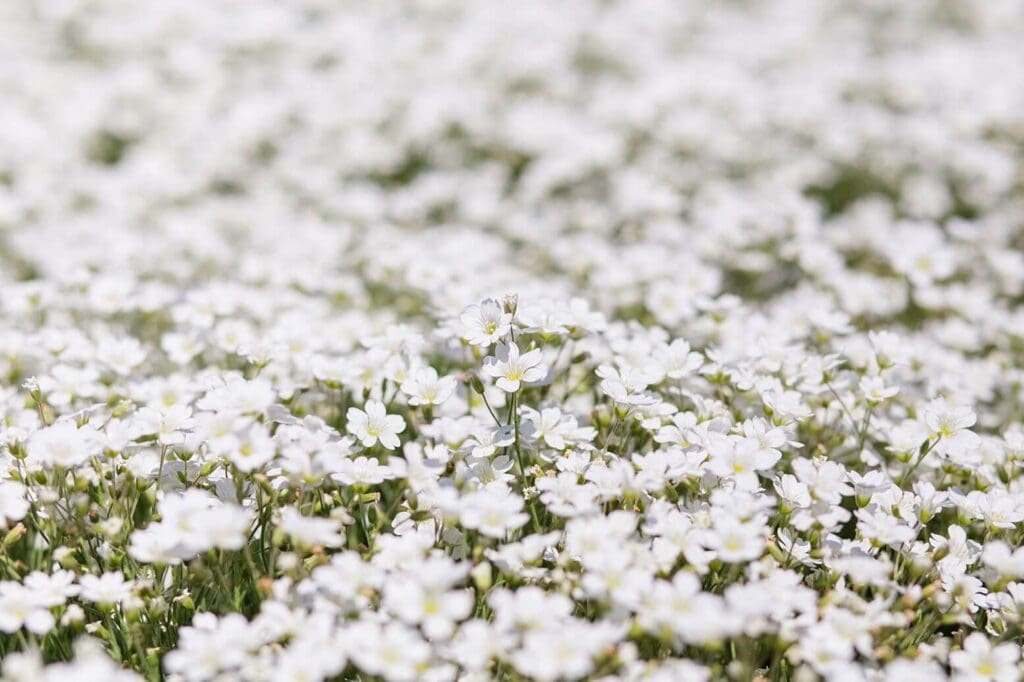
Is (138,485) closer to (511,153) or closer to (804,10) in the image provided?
(511,153)

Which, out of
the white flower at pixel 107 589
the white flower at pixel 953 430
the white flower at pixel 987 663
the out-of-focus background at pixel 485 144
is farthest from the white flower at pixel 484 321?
the white flower at pixel 987 663

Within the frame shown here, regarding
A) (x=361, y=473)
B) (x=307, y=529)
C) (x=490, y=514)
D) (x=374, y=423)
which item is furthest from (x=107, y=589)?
(x=490, y=514)

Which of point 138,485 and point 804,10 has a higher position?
point 138,485

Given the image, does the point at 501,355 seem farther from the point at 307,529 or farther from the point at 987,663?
the point at 987,663

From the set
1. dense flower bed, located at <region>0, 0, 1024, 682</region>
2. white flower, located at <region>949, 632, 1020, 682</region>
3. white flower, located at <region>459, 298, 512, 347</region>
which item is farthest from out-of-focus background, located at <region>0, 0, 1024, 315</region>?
white flower, located at <region>949, 632, 1020, 682</region>

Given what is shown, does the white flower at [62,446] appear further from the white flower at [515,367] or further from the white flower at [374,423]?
the white flower at [515,367]

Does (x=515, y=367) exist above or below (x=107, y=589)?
above

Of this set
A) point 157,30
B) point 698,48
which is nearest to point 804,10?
point 698,48
